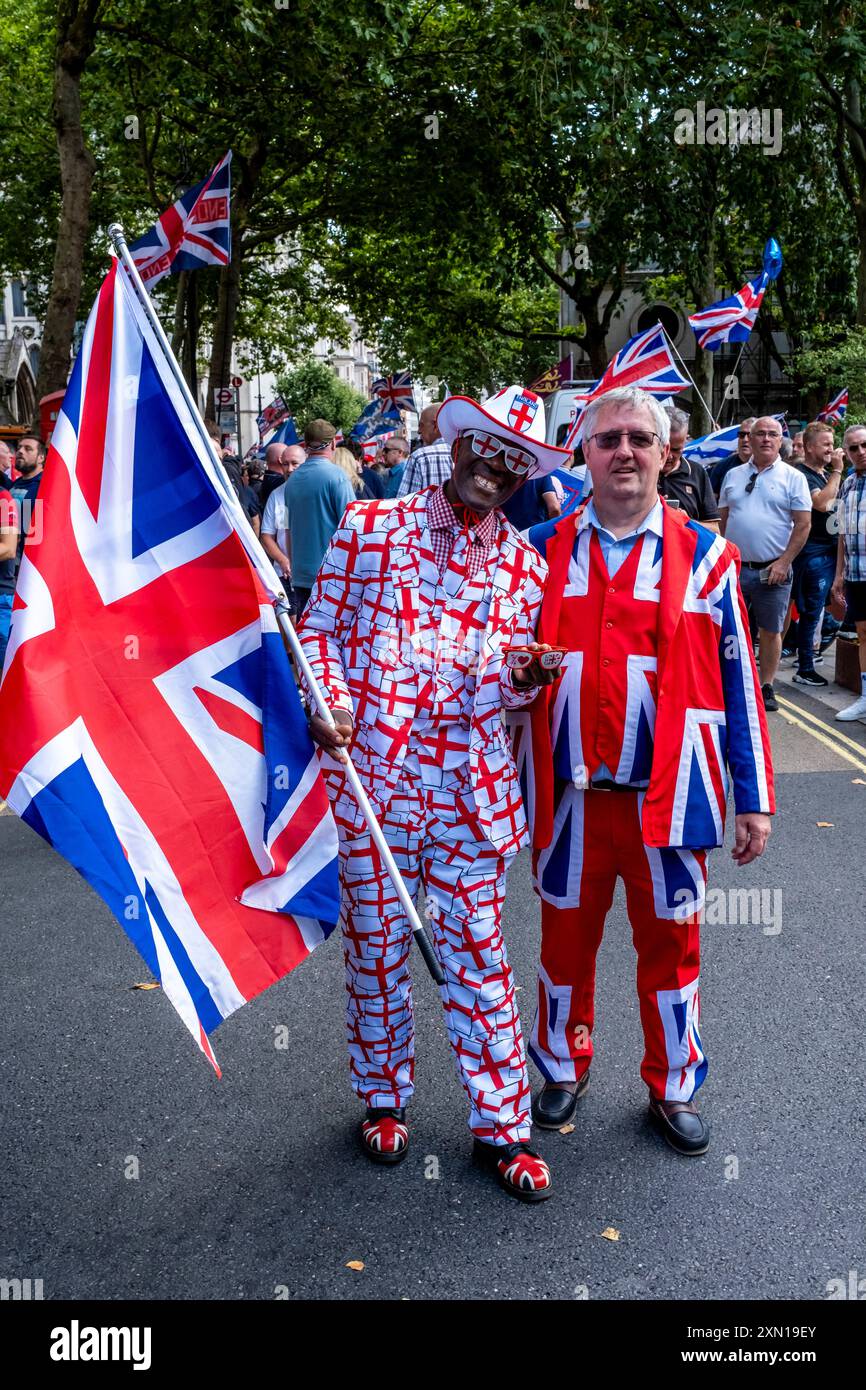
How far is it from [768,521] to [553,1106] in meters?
6.12

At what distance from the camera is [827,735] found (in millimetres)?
8742

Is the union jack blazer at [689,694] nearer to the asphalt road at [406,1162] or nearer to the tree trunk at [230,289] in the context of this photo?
the asphalt road at [406,1162]

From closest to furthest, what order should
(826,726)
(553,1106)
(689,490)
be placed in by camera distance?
1. (553,1106)
2. (689,490)
3. (826,726)

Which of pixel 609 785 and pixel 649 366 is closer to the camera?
pixel 609 785

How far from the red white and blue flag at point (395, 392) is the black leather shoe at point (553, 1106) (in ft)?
70.3

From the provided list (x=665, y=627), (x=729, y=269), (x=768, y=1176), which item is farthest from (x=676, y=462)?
(x=729, y=269)

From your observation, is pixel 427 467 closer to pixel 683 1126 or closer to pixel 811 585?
pixel 683 1126

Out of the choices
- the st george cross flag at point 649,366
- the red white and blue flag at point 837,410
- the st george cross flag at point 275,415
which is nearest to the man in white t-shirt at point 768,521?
the st george cross flag at point 649,366

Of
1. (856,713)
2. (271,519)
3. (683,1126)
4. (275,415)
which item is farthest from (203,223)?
(275,415)

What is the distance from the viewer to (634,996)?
4.55 metres

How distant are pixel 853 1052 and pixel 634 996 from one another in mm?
797

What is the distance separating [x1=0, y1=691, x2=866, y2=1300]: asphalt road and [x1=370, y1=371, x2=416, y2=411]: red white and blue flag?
20.1 m

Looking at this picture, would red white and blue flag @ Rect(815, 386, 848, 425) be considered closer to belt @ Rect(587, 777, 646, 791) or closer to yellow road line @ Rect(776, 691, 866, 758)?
yellow road line @ Rect(776, 691, 866, 758)
